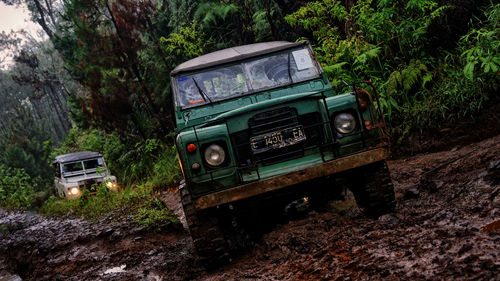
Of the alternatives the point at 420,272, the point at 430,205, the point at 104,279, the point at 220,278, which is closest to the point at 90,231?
the point at 104,279

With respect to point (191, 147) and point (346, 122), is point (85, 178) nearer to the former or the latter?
point (191, 147)

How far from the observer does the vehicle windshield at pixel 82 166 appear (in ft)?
42.8

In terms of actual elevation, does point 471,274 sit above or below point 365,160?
below

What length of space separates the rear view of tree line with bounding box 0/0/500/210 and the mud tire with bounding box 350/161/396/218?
4.71 feet

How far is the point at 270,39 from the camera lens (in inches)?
419

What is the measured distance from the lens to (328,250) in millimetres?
3008

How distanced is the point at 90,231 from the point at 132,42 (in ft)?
22.5

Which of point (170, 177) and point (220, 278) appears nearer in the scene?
point (220, 278)

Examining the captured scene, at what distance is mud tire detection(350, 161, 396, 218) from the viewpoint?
3.73 m

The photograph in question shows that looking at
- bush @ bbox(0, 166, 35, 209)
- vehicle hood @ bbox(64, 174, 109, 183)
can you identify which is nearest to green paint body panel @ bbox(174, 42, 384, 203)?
vehicle hood @ bbox(64, 174, 109, 183)

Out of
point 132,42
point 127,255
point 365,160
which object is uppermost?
point 132,42

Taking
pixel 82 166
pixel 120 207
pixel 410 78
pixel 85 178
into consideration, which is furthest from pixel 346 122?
pixel 82 166

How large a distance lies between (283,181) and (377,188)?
1.02 meters

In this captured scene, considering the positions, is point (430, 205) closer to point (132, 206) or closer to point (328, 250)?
point (328, 250)
